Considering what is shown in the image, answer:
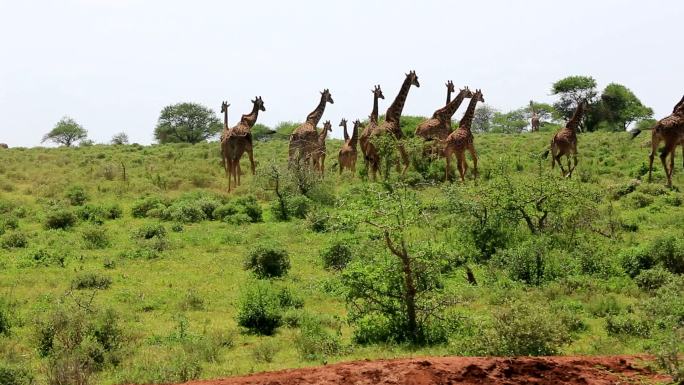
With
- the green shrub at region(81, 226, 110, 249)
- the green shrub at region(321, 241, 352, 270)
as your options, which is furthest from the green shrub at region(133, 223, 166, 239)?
the green shrub at region(321, 241, 352, 270)

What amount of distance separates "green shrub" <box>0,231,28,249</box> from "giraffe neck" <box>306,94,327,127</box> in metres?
12.5

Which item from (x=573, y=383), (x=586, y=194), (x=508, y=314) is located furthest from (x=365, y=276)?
(x=586, y=194)

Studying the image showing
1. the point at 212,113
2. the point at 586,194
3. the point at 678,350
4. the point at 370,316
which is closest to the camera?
the point at 678,350

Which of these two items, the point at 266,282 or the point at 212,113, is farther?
the point at 212,113

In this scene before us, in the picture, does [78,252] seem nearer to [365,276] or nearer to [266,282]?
[266,282]

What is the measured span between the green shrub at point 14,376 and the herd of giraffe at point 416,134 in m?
14.8

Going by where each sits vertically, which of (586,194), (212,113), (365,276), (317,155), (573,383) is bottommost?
(573,383)

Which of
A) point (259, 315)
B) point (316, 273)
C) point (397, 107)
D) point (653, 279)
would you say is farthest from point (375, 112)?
point (259, 315)

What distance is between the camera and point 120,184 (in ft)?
82.9

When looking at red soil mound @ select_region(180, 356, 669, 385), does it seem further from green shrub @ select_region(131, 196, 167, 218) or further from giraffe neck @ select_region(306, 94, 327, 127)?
giraffe neck @ select_region(306, 94, 327, 127)

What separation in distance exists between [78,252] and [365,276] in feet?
27.2

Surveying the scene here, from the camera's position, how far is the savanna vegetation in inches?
356

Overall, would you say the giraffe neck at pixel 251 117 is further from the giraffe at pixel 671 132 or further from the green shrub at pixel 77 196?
the giraffe at pixel 671 132

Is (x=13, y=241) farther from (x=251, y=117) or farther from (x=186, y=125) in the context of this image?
(x=186, y=125)
